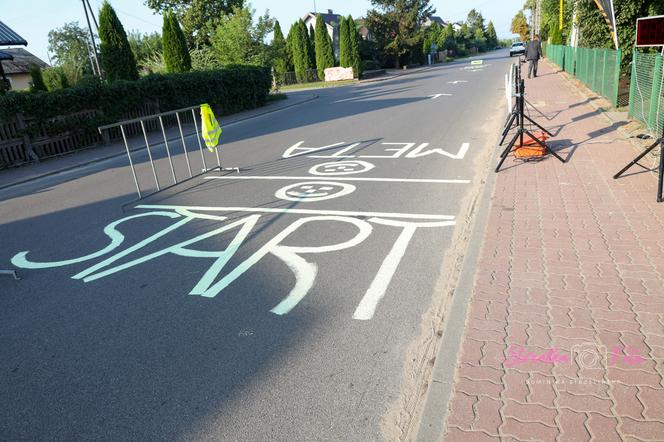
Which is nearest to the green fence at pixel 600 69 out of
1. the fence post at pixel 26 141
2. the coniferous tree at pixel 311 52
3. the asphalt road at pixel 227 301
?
the asphalt road at pixel 227 301

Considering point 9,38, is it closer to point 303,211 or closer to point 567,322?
point 303,211

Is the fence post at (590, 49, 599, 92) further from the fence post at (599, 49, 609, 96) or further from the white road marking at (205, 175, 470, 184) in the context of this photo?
the white road marking at (205, 175, 470, 184)

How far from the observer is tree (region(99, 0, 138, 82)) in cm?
1984

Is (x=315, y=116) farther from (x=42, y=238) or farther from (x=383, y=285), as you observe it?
(x=383, y=285)

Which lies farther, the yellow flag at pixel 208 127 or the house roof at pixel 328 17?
the house roof at pixel 328 17

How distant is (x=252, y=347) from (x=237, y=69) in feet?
74.7

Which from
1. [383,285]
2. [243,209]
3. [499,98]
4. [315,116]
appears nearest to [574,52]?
[499,98]

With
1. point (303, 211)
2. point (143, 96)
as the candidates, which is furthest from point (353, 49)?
point (303, 211)

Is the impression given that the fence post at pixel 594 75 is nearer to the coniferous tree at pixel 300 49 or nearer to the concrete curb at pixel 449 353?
the concrete curb at pixel 449 353

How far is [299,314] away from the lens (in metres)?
4.04

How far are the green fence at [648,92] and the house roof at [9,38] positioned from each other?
79.2 feet

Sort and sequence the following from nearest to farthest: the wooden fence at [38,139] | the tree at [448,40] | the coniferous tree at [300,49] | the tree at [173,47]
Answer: the wooden fence at [38,139] < the tree at [173,47] < the coniferous tree at [300,49] < the tree at [448,40]

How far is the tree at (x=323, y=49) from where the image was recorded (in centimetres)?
4662

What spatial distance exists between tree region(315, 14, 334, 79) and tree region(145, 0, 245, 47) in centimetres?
1314
